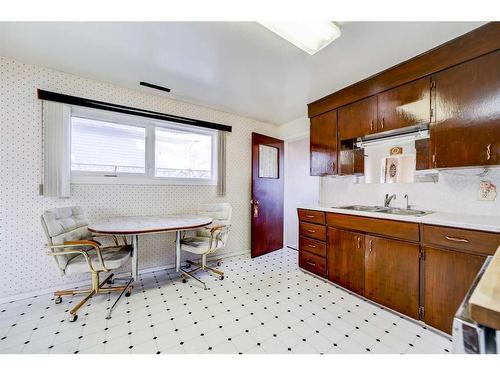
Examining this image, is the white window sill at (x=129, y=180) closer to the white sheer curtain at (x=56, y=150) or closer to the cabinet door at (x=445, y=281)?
the white sheer curtain at (x=56, y=150)

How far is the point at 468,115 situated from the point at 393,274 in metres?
1.51

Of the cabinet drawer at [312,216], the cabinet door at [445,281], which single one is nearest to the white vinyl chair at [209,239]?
the cabinet drawer at [312,216]

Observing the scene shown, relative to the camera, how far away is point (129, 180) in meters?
2.74

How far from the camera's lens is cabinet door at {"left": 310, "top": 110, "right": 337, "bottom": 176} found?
283 cm

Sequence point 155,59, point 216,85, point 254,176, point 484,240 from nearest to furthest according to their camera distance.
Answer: point 484,240, point 155,59, point 216,85, point 254,176

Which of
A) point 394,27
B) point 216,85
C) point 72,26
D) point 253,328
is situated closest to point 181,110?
point 216,85

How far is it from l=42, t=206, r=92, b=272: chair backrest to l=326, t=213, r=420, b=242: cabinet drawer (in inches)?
110

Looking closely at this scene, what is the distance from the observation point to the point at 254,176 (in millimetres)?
3633

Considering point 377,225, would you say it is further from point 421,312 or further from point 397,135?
point 397,135

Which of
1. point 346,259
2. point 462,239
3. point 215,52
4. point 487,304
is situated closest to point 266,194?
point 346,259

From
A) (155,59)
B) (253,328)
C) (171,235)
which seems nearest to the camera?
(253,328)
